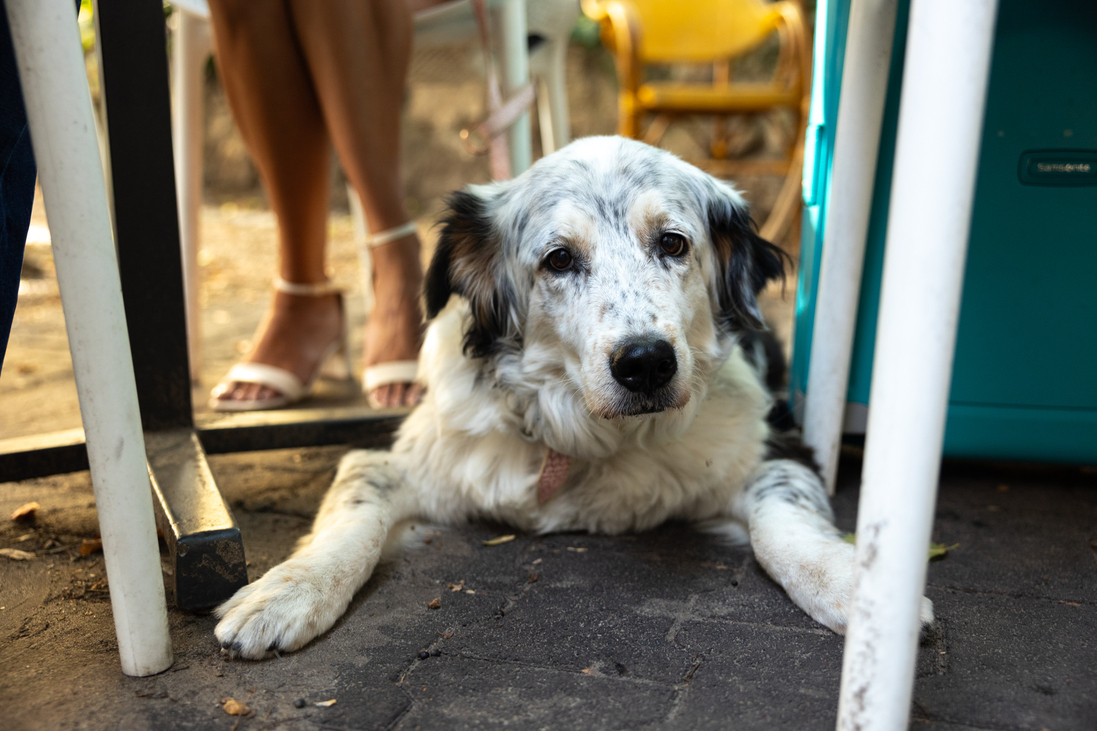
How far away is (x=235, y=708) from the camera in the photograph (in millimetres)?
1224

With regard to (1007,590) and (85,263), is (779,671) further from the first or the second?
(85,263)

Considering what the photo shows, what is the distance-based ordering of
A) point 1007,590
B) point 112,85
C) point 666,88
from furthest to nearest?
point 666,88, point 112,85, point 1007,590

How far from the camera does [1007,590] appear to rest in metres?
1.60

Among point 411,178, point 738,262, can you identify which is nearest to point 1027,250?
point 738,262

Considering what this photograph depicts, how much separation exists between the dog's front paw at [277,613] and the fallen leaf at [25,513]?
31.6 inches

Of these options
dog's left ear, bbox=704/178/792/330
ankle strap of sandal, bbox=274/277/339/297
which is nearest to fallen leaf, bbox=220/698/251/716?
dog's left ear, bbox=704/178/792/330

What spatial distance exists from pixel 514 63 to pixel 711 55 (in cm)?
399

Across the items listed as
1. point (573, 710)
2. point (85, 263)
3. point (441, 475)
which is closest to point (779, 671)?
point (573, 710)

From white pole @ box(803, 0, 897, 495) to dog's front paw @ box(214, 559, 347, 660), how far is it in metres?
1.21

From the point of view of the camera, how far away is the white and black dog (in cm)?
164

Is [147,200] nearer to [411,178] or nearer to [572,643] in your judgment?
[572,643]

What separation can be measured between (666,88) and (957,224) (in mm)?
5211

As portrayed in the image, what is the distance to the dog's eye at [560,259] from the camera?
1.77 meters

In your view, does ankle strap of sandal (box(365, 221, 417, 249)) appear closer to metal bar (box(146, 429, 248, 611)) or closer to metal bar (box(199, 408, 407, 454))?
metal bar (box(199, 408, 407, 454))
